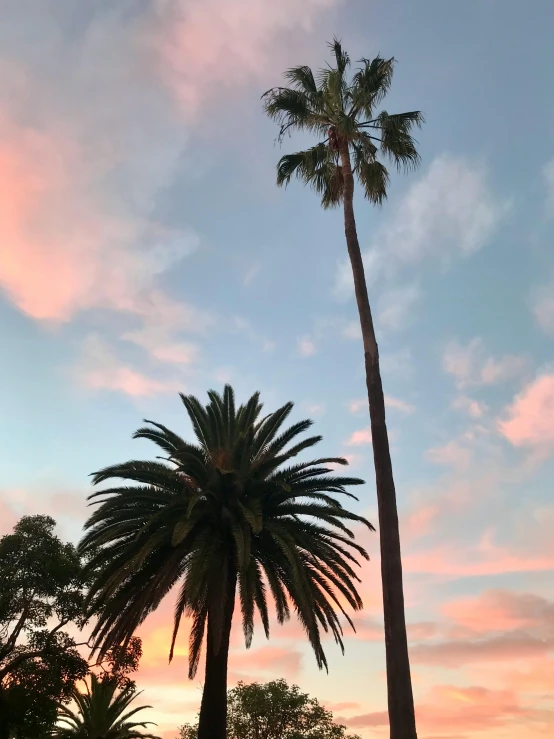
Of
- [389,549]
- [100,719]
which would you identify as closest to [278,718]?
[100,719]

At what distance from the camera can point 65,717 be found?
4022 centimetres

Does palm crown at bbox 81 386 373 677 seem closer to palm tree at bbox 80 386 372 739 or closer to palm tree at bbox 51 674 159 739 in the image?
palm tree at bbox 80 386 372 739

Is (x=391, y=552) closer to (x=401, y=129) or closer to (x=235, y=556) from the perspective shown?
(x=235, y=556)

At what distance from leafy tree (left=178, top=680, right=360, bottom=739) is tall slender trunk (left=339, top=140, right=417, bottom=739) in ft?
94.7

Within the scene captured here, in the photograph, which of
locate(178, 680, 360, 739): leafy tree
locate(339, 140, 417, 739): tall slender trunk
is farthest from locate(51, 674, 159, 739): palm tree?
locate(339, 140, 417, 739): tall slender trunk

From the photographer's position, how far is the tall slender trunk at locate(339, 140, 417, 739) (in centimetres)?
1223

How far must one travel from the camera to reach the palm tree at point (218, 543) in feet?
66.7

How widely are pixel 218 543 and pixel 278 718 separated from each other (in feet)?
71.4

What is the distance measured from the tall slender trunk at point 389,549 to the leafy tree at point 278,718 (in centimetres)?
2888

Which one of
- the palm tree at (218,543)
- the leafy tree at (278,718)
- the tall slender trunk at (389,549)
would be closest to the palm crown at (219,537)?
the palm tree at (218,543)

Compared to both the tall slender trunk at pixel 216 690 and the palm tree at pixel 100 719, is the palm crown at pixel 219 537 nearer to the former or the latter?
the tall slender trunk at pixel 216 690

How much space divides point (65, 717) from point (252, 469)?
2687cm

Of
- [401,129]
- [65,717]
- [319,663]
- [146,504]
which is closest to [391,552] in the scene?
[319,663]

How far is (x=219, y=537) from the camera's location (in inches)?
872
